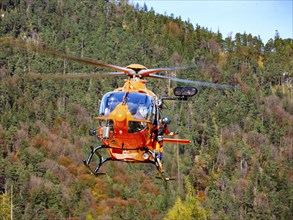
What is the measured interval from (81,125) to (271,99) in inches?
2251

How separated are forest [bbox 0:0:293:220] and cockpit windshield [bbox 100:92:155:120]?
52.9 metres

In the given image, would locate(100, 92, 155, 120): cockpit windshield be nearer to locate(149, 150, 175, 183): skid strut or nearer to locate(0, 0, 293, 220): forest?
locate(149, 150, 175, 183): skid strut

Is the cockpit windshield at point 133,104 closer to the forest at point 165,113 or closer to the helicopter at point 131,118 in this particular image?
the helicopter at point 131,118

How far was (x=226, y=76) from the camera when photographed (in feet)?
576

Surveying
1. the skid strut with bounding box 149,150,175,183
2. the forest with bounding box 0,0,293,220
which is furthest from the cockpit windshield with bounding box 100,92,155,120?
the forest with bounding box 0,0,293,220

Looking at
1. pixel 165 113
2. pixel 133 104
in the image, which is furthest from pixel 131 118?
pixel 165 113

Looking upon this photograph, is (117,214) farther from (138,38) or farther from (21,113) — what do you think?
(138,38)

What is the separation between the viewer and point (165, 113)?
440 feet

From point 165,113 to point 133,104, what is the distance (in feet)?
373

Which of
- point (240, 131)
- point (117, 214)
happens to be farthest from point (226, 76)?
point (117, 214)

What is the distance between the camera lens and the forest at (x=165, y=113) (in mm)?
103938

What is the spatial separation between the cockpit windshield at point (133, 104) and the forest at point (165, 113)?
174ft

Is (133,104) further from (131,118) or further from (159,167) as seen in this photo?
(159,167)

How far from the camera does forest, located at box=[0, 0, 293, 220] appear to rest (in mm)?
103938
